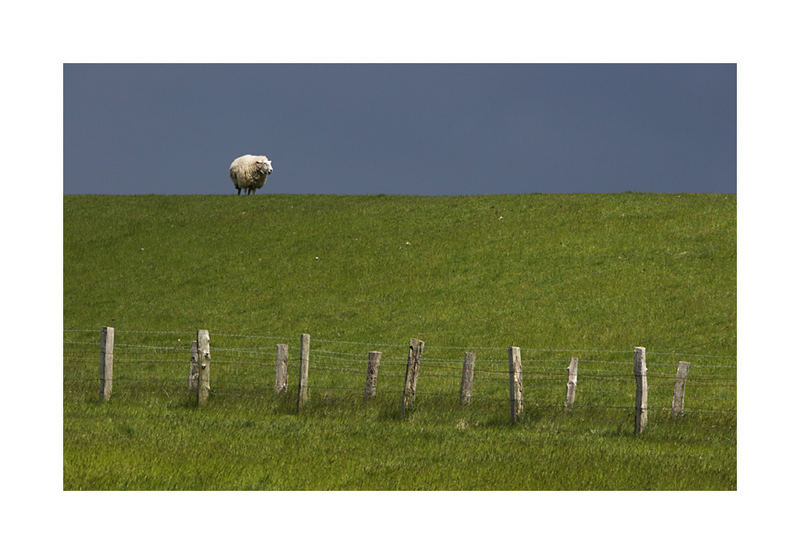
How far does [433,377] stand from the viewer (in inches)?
956

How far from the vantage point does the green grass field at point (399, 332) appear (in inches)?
514

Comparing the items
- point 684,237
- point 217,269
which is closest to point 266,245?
point 217,269

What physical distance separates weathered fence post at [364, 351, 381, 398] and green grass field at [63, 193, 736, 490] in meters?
0.48

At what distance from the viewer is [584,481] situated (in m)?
12.3

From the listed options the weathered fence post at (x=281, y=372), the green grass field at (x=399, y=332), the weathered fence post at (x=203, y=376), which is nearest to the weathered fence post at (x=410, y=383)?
the green grass field at (x=399, y=332)

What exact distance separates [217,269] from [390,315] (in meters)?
12.6

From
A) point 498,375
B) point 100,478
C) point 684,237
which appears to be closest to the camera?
point 100,478

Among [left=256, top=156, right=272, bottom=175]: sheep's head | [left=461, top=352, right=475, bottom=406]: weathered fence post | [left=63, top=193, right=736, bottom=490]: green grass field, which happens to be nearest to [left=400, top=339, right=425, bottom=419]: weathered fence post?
[left=63, top=193, right=736, bottom=490]: green grass field

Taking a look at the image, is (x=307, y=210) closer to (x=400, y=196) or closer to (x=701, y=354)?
(x=400, y=196)

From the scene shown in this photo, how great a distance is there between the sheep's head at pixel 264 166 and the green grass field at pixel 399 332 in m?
4.70

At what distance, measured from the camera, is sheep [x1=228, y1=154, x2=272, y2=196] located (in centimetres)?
6266

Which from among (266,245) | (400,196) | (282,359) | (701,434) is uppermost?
(400,196)

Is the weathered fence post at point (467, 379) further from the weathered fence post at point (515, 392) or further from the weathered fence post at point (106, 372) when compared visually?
the weathered fence post at point (106, 372)

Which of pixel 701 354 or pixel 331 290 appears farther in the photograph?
pixel 331 290
